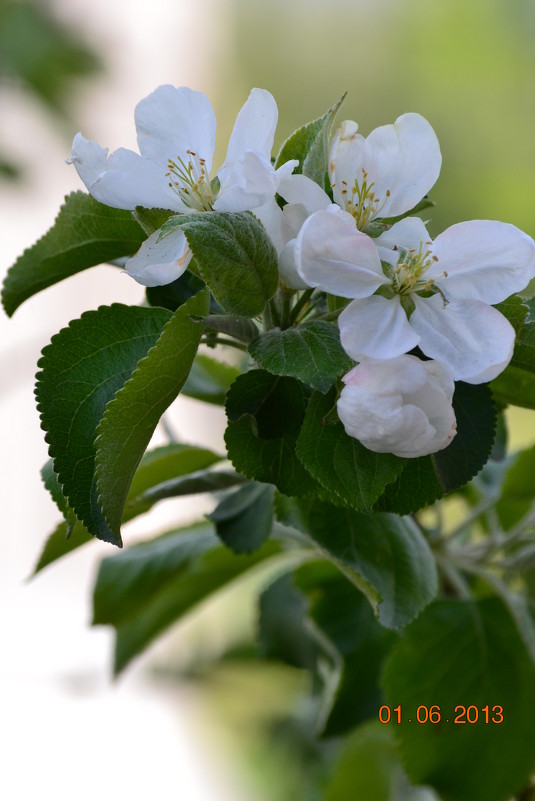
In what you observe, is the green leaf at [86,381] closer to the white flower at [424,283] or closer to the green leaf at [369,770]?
the white flower at [424,283]

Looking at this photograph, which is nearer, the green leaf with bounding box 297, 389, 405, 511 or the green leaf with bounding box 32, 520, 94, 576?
the green leaf with bounding box 297, 389, 405, 511

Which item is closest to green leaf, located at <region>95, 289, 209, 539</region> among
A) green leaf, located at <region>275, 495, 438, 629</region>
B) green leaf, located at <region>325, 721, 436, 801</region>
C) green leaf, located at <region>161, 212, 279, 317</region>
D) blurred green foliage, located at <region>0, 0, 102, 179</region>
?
green leaf, located at <region>161, 212, 279, 317</region>

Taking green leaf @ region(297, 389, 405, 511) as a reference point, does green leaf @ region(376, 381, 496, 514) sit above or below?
below

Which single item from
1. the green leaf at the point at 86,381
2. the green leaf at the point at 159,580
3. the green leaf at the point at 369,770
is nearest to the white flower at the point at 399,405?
the green leaf at the point at 86,381

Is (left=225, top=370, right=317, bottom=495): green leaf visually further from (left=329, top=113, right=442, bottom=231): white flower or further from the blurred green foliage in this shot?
the blurred green foliage

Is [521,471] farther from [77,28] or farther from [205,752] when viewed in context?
[205,752]

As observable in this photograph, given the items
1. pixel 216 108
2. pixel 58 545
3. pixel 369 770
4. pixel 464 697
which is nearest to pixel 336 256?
pixel 58 545

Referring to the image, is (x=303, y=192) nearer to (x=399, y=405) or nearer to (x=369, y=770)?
(x=399, y=405)
